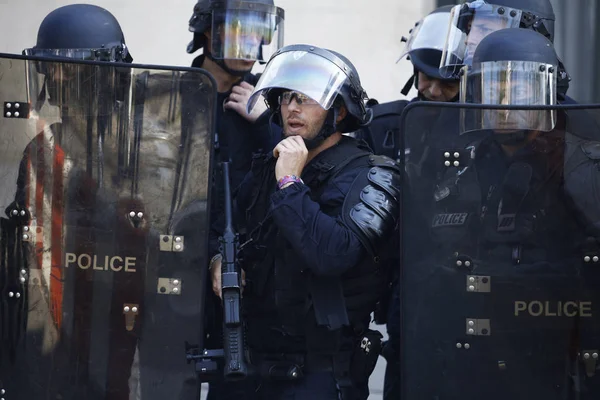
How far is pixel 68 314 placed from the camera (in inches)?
151

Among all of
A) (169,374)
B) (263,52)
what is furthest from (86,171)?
(263,52)

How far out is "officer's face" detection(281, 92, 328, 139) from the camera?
4.03 meters

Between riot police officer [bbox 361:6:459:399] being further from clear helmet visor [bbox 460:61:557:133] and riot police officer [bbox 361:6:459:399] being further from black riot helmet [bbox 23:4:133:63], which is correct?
black riot helmet [bbox 23:4:133:63]

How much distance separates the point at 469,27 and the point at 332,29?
10.0 ft

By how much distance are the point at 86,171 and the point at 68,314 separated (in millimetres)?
449

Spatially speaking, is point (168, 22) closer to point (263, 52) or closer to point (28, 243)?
point (263, 52)

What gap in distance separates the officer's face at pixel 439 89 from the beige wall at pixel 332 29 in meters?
2.62

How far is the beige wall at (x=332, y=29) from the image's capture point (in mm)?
7340

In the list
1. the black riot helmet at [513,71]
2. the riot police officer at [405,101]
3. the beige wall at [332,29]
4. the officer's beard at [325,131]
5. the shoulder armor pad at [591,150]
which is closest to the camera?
the shoulder armor pad at [591,150]

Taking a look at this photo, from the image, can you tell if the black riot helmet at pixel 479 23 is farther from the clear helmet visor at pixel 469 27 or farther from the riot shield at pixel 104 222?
the riot shield at pixel 104 222

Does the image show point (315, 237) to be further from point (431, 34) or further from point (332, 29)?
point (332, 29)

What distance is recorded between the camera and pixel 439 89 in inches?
183

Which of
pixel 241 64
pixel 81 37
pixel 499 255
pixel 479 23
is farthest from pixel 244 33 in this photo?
pixel 499 255

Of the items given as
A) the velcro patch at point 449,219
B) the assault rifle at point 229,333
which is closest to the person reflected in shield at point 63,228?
the assault rifle at point 229,333
